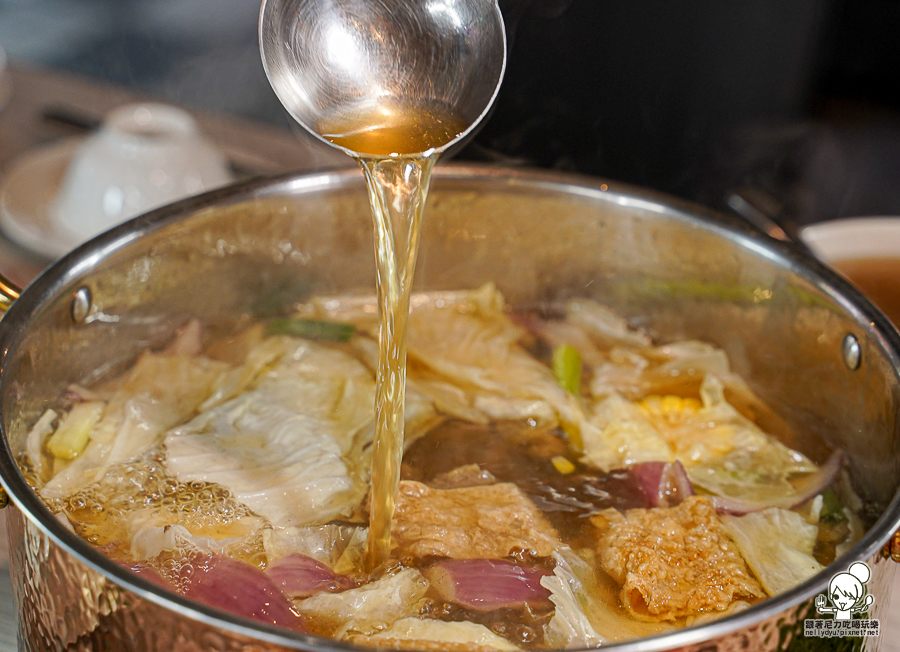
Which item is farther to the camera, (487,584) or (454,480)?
(454,480)

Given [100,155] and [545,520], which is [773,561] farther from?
[100,155]

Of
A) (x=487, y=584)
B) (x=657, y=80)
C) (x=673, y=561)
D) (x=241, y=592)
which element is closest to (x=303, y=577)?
(x=241, y=592)

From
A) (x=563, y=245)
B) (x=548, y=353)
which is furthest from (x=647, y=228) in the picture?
(x=548, y=353)

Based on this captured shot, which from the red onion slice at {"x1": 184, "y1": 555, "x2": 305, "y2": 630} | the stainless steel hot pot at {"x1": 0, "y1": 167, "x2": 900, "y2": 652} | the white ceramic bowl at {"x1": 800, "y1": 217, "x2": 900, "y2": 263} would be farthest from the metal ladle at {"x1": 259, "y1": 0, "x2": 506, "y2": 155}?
the white ceramic bowl at {"x1": 800, "y1": 217, "x2": 900, "y2": 263}

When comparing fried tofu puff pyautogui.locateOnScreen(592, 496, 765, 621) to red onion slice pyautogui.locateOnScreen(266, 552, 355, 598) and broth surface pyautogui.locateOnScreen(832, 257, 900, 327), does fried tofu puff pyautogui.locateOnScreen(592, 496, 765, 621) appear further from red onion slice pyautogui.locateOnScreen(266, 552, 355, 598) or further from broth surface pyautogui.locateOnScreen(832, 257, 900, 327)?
broth surface pyautogui.locateOnScreen(832, 257, 900, 327)

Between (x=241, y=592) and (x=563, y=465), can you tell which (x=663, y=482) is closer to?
(x=563, y=465)

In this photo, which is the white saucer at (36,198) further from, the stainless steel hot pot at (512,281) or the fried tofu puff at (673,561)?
the fried tofu puff at (673,561)
